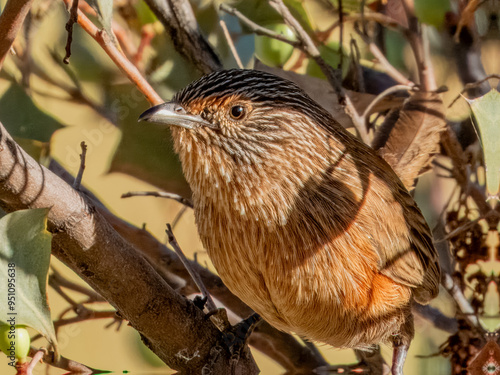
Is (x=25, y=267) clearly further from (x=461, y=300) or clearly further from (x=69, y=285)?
(x=461, y=300)

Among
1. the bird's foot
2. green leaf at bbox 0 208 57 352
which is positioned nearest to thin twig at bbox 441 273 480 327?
the bird's foot

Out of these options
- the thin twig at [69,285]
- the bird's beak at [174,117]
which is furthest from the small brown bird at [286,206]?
the thin twig at [69,285]

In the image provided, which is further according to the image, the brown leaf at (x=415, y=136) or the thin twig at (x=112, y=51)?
the brown leaf at (x=415, y=136)

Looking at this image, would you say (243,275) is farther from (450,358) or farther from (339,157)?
(450,358)

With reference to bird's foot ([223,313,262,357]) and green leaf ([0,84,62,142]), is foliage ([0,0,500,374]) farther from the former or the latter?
bird's foot ([223,313,262,357])

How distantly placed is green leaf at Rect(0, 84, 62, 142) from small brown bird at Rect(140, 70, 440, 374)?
2.28 ft

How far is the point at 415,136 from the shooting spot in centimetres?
176

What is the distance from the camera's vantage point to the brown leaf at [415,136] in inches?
69.6

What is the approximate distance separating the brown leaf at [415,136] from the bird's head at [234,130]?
548 millimetres

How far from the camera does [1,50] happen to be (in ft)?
3.31

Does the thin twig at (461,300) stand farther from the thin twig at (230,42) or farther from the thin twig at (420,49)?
the thin twig at (230,42)

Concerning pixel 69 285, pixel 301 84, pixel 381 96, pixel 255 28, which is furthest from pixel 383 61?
pixel 69 285

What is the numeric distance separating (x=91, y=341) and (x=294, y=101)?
1110mm

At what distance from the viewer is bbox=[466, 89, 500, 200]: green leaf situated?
3.89ft
